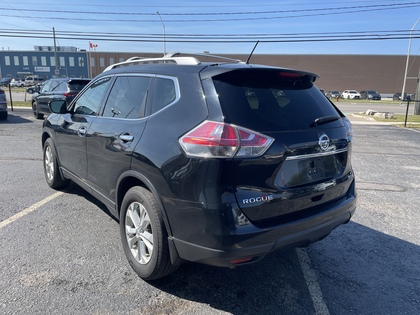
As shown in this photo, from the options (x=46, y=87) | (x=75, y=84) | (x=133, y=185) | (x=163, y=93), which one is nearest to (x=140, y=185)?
(x=133, y=185)

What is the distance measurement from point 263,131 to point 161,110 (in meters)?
0.89

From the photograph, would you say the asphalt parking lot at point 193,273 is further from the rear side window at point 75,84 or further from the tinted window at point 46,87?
the tinted window at point 46,87

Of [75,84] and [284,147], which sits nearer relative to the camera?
[284,147]

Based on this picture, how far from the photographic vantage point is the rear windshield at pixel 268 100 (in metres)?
2.43

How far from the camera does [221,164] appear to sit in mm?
2244

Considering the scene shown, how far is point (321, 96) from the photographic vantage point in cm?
322

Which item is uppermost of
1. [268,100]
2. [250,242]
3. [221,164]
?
[268,100]

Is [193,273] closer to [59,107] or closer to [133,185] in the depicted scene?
[133,185]

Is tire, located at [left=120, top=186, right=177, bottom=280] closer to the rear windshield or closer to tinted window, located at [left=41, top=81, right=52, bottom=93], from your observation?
the rear windshield

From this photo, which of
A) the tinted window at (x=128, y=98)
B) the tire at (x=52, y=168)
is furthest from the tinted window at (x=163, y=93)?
the tire at (x=52, y=168)

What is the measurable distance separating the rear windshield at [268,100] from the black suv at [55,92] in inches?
429

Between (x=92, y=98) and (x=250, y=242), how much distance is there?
2780 millimetres

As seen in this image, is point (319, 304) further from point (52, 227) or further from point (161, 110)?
point (52, 227)

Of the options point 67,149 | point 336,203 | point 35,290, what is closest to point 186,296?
point 35,290
